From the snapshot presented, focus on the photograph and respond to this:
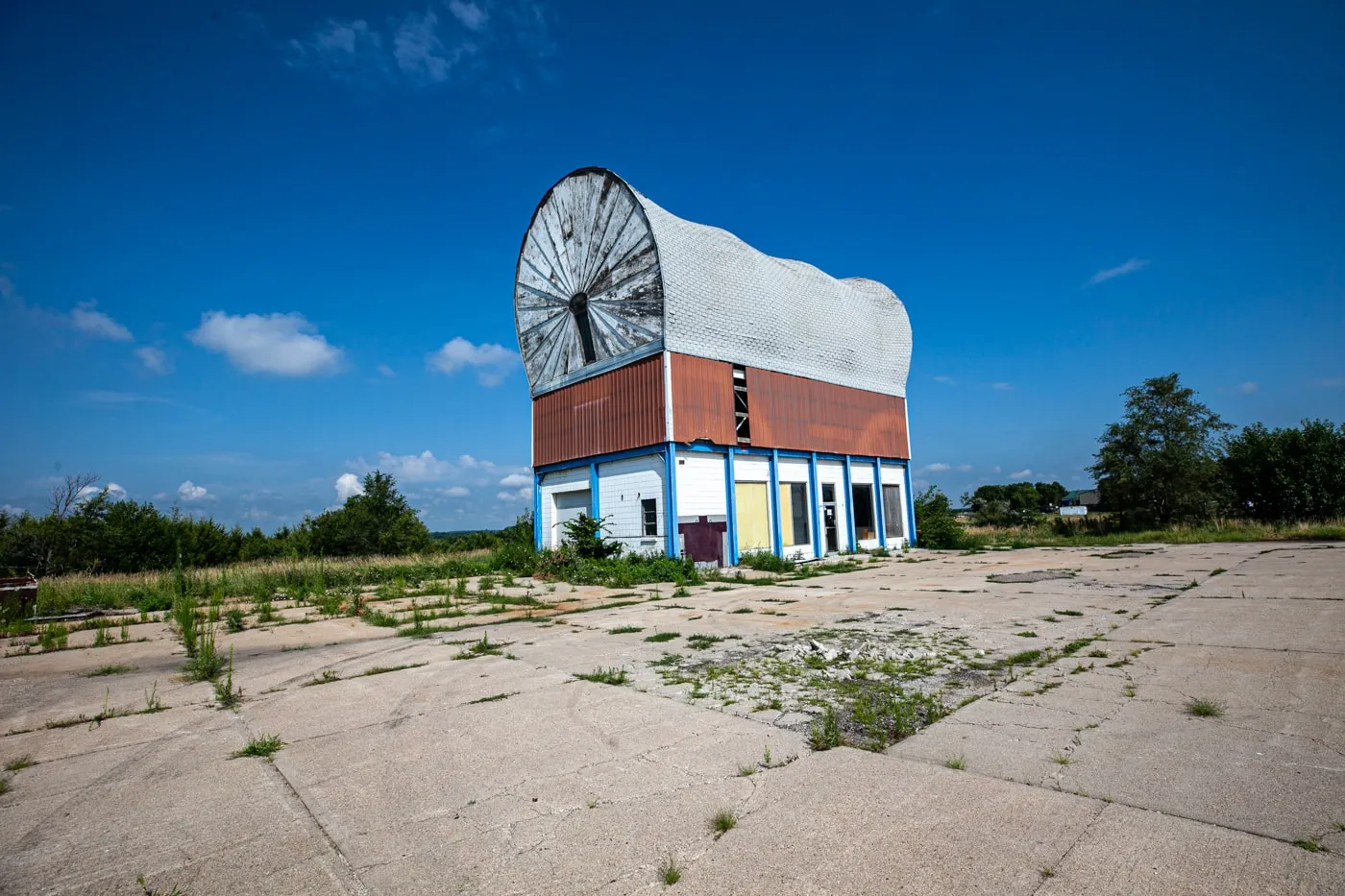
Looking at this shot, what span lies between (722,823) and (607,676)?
3156mm

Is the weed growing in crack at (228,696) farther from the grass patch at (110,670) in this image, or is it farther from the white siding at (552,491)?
the white siding at (552,491)

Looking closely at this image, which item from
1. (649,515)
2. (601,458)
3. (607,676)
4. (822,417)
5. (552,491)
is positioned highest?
(822,417)

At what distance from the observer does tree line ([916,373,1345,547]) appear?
102 ft

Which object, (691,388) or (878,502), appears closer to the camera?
(691,388)

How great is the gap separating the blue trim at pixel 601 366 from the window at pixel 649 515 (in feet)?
16.0

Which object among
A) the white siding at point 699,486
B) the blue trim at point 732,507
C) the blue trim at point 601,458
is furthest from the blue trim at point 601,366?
the blue trim at point 732,507

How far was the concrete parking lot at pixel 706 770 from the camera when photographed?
2539 mm

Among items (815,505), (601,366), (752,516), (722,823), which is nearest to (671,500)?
(752,516)

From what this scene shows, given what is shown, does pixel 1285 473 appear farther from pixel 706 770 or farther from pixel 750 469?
pixel 706 770

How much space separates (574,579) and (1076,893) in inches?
642

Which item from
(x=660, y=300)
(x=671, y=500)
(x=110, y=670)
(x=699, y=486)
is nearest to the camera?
(x=110, y=670)

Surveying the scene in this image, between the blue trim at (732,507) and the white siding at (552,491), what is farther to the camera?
the white siding at (552,491)

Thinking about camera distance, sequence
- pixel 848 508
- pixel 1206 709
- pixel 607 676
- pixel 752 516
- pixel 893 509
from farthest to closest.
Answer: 1. pixel 893 509
2. pixel 848 508
3. pixel 752 516
4. pixel 607 676
5. pixel 1206 709

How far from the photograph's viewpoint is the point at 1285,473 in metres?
32.0
